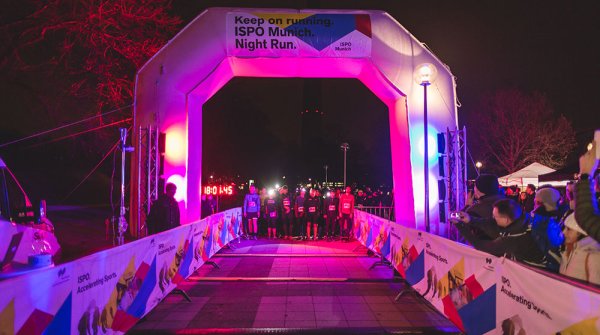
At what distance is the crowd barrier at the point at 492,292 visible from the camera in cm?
259

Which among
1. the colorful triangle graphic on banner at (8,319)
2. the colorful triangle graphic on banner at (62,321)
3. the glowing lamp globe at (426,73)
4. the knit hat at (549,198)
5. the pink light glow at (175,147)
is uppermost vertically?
the glowing lamp globe at (426,73)

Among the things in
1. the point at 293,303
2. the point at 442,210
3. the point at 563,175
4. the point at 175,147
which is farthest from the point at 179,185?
the point at 563,175

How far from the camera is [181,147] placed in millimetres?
9711

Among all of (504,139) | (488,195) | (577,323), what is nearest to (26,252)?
(488,195)

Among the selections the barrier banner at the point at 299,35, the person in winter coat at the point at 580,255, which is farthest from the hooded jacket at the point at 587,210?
the barrier banner at the point at 299,35

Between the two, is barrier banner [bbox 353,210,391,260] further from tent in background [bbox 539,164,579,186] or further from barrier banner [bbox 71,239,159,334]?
tent in background [bbox 539,164,579,186]

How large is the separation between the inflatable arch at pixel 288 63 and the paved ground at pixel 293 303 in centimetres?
195

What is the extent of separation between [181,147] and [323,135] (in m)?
40.3

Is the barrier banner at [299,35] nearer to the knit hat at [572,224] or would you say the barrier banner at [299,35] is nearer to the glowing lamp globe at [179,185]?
the glowing lamp globe at [179,185]

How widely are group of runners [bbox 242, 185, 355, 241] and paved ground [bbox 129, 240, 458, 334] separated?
14.6 ft

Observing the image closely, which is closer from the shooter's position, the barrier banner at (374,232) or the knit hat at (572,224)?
the knit hat at (572,224)

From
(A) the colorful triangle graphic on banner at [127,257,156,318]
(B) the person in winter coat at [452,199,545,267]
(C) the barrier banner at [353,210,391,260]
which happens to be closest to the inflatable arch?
(C) the barrier banner at [353,210,391,260]

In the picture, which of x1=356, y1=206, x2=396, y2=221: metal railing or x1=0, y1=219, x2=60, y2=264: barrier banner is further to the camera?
x1=356, y1=206, x2=396, y2=221: metal railing

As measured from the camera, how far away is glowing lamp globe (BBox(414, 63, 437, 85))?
8930 millimetres
